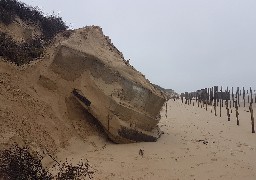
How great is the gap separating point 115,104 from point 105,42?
2.55m

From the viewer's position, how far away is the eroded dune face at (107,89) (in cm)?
795

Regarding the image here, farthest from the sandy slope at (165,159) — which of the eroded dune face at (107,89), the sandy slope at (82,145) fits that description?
the eroded dune face at (107,89)

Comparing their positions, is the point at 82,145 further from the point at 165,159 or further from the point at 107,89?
the point at 165,159

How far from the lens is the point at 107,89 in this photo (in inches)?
319

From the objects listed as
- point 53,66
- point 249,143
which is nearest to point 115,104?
point 53,66

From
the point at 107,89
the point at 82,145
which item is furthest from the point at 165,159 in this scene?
the point at 107,89

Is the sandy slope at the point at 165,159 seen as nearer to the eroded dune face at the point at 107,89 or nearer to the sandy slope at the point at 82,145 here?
the sandy slope at the point at 82,145

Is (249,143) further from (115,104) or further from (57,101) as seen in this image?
(57,101)

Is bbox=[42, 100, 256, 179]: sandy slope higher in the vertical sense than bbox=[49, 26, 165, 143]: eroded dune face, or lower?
lower

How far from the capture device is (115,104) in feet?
26.3

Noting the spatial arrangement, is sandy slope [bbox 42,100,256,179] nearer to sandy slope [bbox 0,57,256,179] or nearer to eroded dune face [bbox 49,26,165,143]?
sandy slope [bbox 0,57,256,179]

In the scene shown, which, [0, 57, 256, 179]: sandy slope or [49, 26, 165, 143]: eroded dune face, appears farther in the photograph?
[49, 26, 165, 143]: eroded dune face

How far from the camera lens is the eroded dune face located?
7945 mm

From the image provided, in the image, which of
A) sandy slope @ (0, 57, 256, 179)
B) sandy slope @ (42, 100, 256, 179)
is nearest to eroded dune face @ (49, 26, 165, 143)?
sandy slope @ (0, 57, 256, 179)
